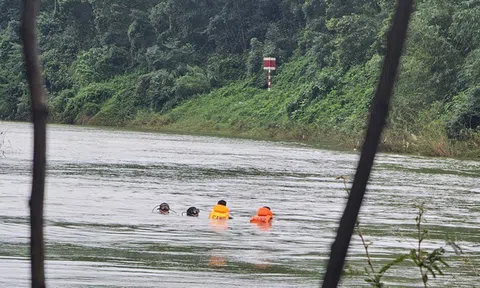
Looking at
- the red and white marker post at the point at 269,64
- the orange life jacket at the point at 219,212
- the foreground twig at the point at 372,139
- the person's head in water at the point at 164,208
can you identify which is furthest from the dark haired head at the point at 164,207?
the red and white marker post at the point at 269,64

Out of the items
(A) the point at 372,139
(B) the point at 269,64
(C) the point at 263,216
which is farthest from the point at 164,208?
(B) the point at 269,64

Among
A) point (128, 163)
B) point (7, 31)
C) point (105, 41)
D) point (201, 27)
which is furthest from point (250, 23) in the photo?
point (128, 163)

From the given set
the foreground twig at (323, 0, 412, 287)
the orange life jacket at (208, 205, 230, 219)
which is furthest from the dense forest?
the foreground twig at (323, 0, 412, 287)

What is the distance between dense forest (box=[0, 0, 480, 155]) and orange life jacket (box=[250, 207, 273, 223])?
2546 cm

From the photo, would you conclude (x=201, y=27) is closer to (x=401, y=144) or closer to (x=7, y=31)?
(x=7, y=31)

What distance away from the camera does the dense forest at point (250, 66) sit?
157 feet

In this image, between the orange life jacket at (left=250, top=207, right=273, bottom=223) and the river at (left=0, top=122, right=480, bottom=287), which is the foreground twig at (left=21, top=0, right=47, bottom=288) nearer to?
the river at (left=0, top=122, right=480, bottom=287)

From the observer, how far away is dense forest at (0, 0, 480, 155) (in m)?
47.8

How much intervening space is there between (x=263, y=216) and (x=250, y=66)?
46803mm

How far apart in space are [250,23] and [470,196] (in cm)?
4254

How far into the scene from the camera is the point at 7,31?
74000mm

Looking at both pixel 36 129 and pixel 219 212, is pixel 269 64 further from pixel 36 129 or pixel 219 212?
pixel 36 129

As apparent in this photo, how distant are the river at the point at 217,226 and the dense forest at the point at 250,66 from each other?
8928 mm

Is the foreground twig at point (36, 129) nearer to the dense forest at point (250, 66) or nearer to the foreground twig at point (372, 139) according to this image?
the foreground twig at point (372, 139)
